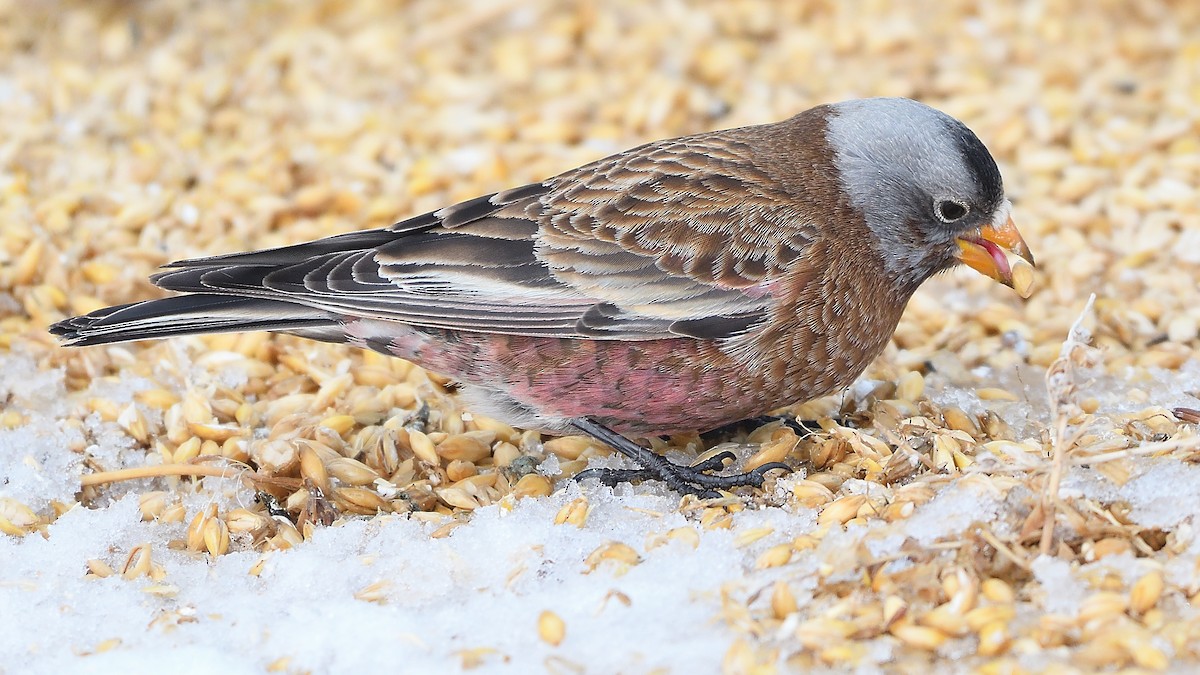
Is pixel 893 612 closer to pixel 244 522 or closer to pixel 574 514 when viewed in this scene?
pixel 574 514

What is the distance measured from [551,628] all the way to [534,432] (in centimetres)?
117

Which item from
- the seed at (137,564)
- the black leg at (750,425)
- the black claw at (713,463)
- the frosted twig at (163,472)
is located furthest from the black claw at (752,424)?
the seed at (137,564)

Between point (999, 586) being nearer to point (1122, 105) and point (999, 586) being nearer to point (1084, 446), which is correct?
point (1084, 446)

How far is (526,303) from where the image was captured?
317cm

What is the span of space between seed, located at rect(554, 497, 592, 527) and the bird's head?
42.5 inches

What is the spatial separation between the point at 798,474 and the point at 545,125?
2431mm

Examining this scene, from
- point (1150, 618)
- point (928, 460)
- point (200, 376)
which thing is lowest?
point (1150, 618)

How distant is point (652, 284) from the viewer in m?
3.19

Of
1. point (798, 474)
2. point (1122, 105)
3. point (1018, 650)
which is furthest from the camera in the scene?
point (1122, 105)

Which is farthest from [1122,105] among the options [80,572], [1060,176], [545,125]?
[80,572]

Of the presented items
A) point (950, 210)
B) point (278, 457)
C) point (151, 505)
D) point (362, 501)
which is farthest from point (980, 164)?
point (151, 505)

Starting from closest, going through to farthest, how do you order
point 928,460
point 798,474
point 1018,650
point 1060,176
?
point 1018,650 → point 928,460 → point 798,474 → point 1060,176

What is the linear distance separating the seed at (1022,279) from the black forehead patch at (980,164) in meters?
0.23

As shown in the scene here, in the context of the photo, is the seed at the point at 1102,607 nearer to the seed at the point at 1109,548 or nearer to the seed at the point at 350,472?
the seed at the point at 1109,548
